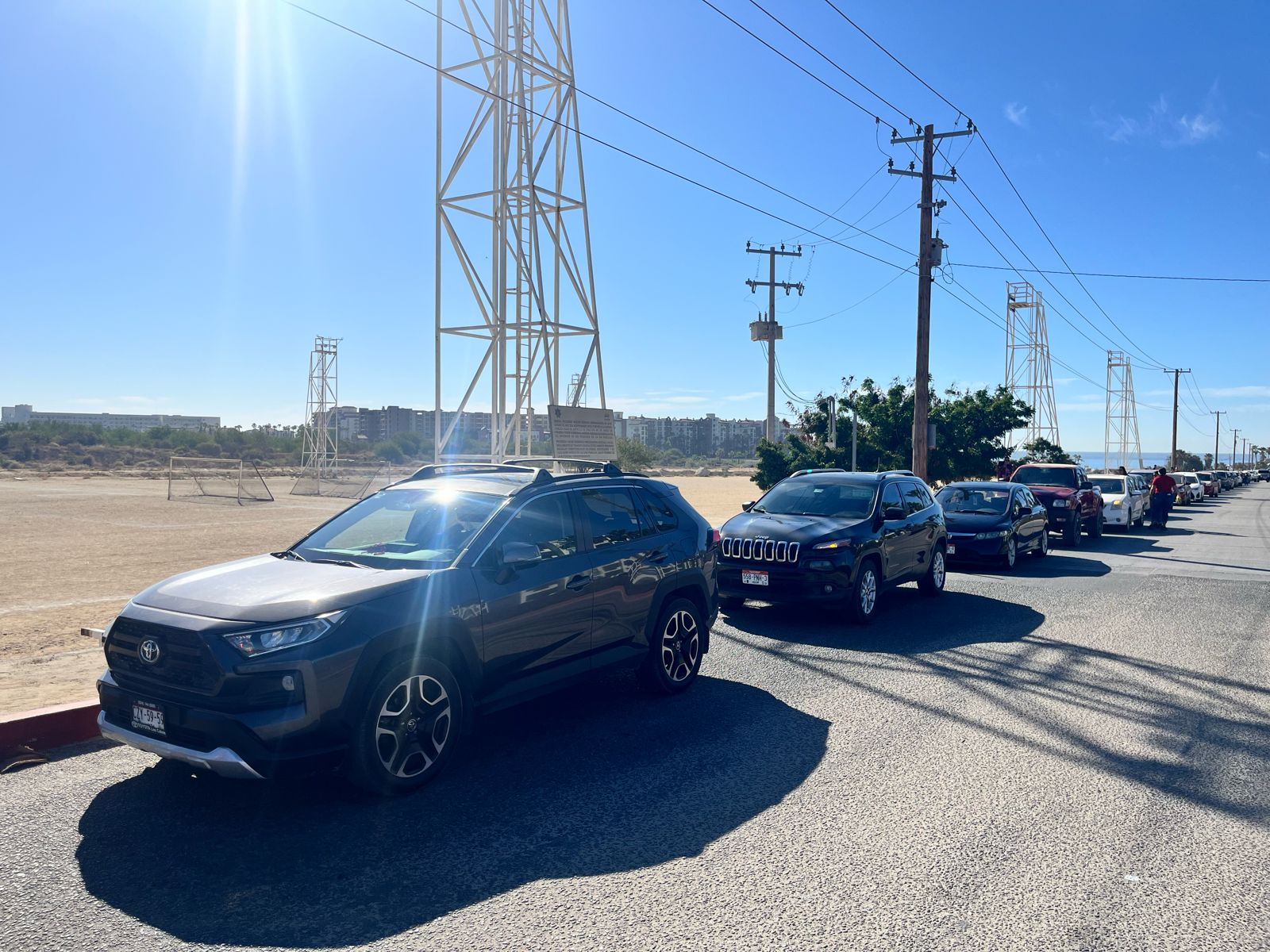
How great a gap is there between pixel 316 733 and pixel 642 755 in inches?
80.9

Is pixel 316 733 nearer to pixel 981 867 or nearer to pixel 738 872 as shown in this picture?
pixel 738 872

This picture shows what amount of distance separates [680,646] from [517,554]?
2169 mm

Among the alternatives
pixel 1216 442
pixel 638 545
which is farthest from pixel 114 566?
pixel 1216 442

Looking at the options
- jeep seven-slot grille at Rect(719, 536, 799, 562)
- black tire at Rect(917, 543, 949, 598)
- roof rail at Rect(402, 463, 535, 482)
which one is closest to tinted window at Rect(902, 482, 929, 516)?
black tire at Rect(917, 543, 949, 598)

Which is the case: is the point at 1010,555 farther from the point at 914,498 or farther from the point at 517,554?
the point at 517,554

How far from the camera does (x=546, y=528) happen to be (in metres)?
6.03

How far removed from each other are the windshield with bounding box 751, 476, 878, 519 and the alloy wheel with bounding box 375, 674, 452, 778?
6616 millimetres

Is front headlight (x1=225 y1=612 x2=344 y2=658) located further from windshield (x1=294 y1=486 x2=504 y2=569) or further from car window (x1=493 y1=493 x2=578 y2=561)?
car window (x1=493 y1=493 x2=578 y2=561)

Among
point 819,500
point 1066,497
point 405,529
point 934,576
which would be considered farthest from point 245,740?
point 1066,497

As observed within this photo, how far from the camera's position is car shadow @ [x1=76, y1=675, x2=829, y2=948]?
12.1 ft

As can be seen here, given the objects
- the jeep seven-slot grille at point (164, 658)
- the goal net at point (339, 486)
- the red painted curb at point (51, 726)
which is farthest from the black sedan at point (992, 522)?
the goal net at point (339, 486)

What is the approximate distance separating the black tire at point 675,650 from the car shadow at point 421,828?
721 mm

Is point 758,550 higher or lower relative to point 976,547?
higher

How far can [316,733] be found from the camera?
4418 millimetres
